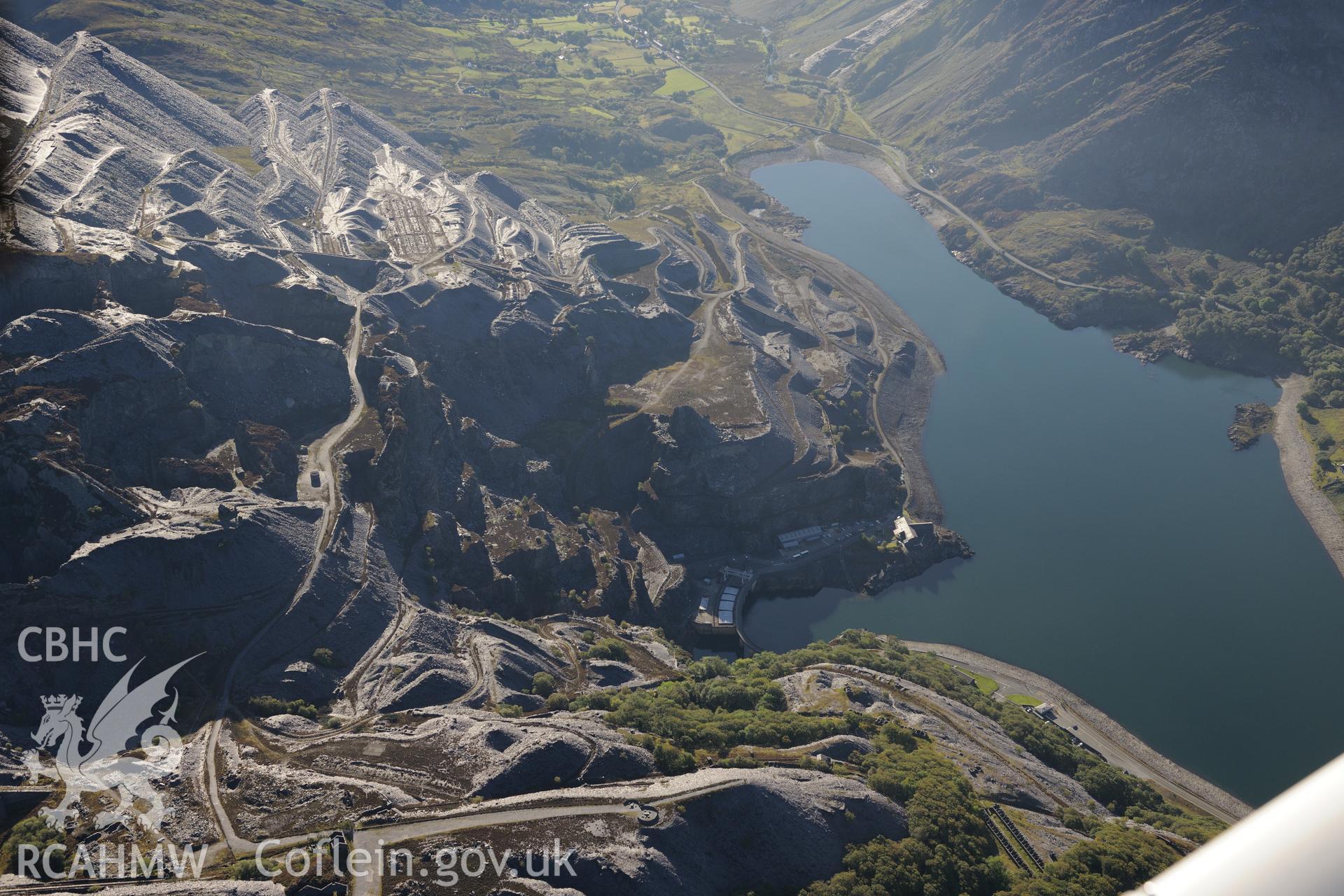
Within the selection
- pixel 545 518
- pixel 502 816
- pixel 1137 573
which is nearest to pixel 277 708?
→ pixel 502 816

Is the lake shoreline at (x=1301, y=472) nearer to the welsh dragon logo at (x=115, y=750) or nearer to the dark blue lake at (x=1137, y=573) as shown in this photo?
the dark blue lake at (x=1137, y=573)

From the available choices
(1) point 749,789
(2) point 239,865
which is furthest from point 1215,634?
(2) point 239,865

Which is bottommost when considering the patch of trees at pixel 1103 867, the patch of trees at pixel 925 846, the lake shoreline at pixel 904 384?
the patch of trees at pixel 1103 867

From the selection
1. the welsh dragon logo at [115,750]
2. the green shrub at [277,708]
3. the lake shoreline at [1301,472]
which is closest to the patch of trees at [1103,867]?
the green shrub at [277,708]

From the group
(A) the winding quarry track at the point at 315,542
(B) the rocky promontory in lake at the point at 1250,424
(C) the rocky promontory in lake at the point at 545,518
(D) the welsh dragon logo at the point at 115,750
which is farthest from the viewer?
(B) the rocky promontory in lake at the point at 1250,424

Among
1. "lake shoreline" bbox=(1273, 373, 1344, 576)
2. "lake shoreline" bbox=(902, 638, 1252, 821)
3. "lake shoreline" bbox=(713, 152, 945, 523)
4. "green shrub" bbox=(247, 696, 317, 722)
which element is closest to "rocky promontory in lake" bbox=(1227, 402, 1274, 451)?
"lake shoreline" bbox=(1273, 373, 1344, 576)

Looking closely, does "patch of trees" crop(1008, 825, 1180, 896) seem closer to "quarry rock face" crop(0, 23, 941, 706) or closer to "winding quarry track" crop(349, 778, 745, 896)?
"winding quarry track" crop(349, 778, 745, 896)

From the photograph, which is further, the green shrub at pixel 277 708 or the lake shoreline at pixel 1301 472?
the lake shoreline at pixel 1301 472

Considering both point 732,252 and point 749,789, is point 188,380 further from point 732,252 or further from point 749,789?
point 732,252
